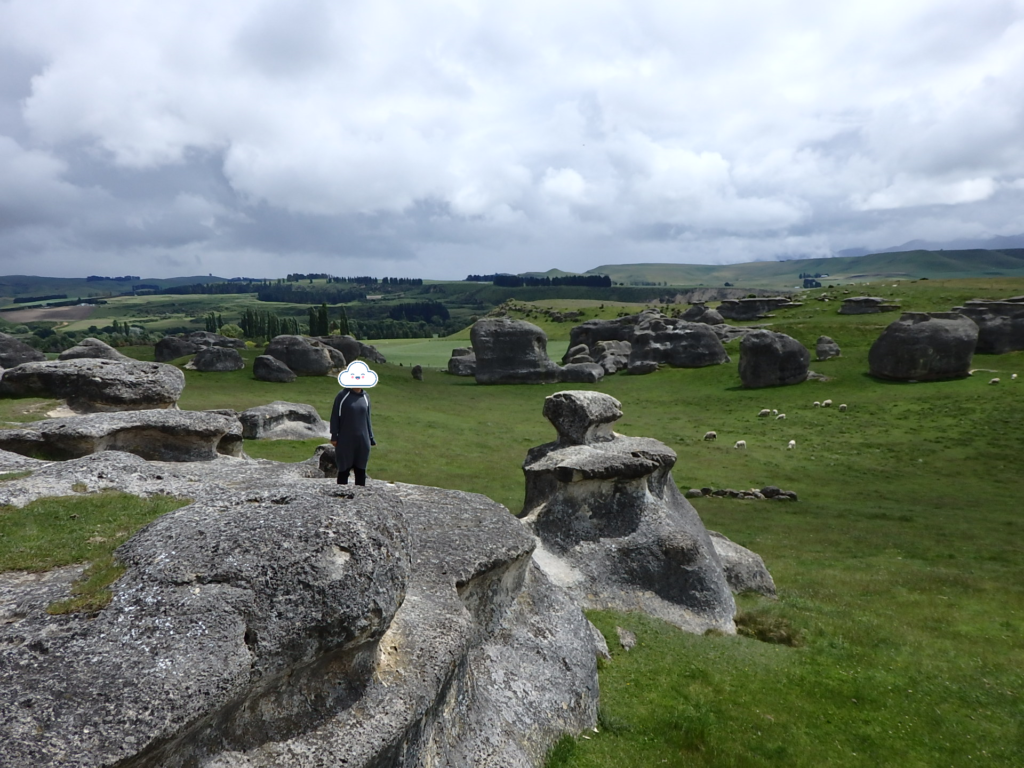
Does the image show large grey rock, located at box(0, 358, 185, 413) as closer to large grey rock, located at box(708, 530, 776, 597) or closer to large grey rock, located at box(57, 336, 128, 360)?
large grey rock, located at box(57, 336, 128, 360)

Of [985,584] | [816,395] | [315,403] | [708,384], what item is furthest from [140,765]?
[708,384]

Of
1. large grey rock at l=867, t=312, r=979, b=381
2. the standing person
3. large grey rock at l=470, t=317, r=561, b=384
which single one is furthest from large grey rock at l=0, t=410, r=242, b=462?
large grey rock at l=867, t=312, r=979, b=381

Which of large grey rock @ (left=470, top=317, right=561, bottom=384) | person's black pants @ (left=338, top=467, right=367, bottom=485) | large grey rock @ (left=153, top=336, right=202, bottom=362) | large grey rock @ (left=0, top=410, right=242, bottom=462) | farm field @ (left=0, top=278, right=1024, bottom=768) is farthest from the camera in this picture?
large grey rock @ (left=153, top=336, right=202, bottom=362)

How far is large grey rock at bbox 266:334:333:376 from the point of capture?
74.1 m

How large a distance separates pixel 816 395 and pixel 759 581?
49267 mm

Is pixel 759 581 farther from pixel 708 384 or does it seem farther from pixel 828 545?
pixel 708 384

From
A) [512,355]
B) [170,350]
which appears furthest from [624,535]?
[170,350]

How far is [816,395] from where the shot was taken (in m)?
67.9

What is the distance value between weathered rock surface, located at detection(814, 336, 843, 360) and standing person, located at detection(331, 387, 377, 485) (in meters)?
81.5

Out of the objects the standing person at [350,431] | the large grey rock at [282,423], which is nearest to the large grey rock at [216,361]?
the large grey rock at [282,423]

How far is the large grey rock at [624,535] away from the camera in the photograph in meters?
21.2

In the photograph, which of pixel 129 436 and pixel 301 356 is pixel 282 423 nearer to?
pixel 129 436

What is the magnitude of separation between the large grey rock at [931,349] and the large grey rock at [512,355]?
127 ft

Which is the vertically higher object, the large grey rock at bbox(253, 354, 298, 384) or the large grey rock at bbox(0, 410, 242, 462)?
the large grey rock at bbox(0, 410, 242, 462)
